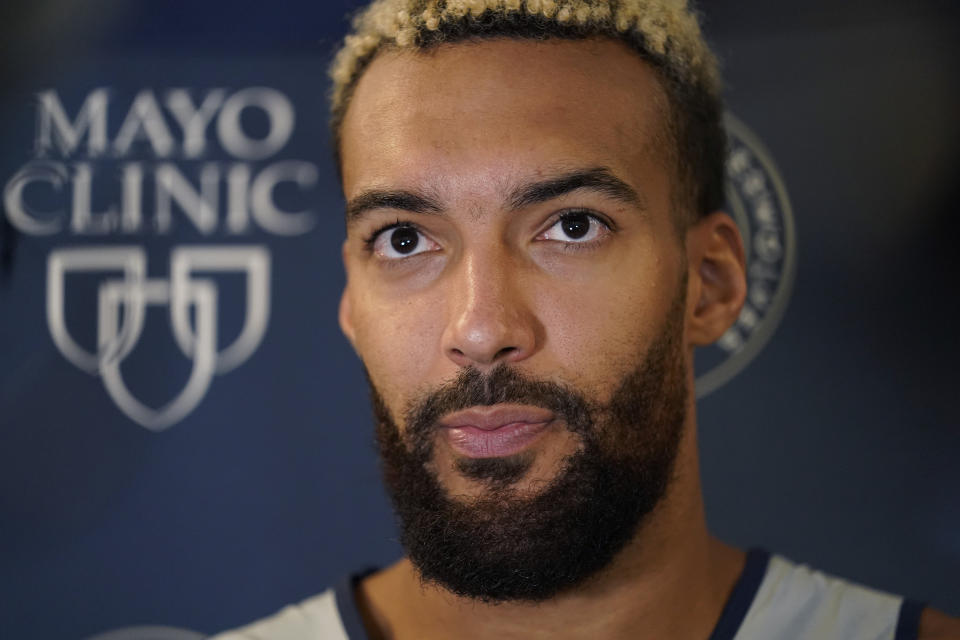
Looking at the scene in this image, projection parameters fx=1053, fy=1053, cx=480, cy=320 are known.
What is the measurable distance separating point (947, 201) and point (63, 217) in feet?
5.77

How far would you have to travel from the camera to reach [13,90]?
216 centimetres

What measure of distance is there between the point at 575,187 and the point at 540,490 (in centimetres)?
40

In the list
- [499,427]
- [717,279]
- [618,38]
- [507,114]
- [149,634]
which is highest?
[618,38]

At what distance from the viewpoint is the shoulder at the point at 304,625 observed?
1.60m

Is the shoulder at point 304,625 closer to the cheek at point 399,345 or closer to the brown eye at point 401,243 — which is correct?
the cheek at point 399,345

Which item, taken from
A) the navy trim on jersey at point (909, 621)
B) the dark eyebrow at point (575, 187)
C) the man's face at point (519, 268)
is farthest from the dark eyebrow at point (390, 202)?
the navy trim on jersey at point (909, 621)

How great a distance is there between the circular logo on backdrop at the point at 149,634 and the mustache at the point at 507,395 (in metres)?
1.00

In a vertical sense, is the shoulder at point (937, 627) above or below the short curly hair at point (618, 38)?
below

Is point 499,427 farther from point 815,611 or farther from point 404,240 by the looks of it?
point 815,611

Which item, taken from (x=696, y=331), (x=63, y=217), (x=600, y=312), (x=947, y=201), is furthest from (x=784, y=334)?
(x=63, y=217)

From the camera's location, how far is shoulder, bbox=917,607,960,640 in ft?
4.91

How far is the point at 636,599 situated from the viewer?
4.85ft

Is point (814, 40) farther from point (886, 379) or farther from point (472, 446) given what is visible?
point (472, 446)

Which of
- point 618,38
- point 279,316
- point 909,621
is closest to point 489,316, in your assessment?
point 618,38
